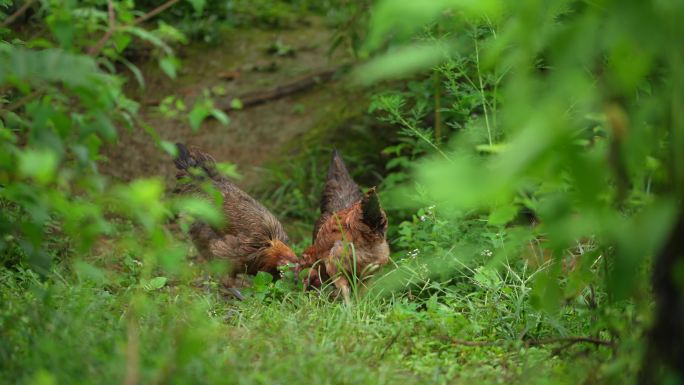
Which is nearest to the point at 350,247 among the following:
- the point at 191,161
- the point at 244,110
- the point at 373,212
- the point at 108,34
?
the point at 373,212

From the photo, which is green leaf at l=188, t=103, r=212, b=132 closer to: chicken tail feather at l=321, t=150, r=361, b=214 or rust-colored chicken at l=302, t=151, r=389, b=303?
rust-colored chicken at l=302, t=151, r=389, b=303

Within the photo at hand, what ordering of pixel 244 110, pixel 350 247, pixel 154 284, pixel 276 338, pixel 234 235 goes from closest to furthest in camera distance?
1. pixel 276 338
2. pixel 154 284
3. pixel 350 247
4. pixel 234 235
5. pixel 244 110

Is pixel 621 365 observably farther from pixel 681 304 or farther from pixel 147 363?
pixel 147 363

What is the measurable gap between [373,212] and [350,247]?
0.30m

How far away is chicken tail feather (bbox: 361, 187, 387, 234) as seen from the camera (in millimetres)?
4777

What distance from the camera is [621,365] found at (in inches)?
98.3

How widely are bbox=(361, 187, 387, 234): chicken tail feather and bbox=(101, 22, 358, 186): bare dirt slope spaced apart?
7.89 ft

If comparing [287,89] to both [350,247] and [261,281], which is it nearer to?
[350,247]

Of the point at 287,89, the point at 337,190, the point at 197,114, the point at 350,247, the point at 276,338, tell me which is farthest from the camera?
the point at 287,89

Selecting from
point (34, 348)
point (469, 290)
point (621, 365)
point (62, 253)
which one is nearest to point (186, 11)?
point (62, 253)

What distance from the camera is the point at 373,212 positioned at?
16.1 feet

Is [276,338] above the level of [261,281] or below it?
above

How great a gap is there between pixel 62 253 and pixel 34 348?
2.39m

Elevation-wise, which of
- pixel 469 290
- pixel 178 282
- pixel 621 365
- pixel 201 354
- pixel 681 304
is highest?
pixel 681 304
